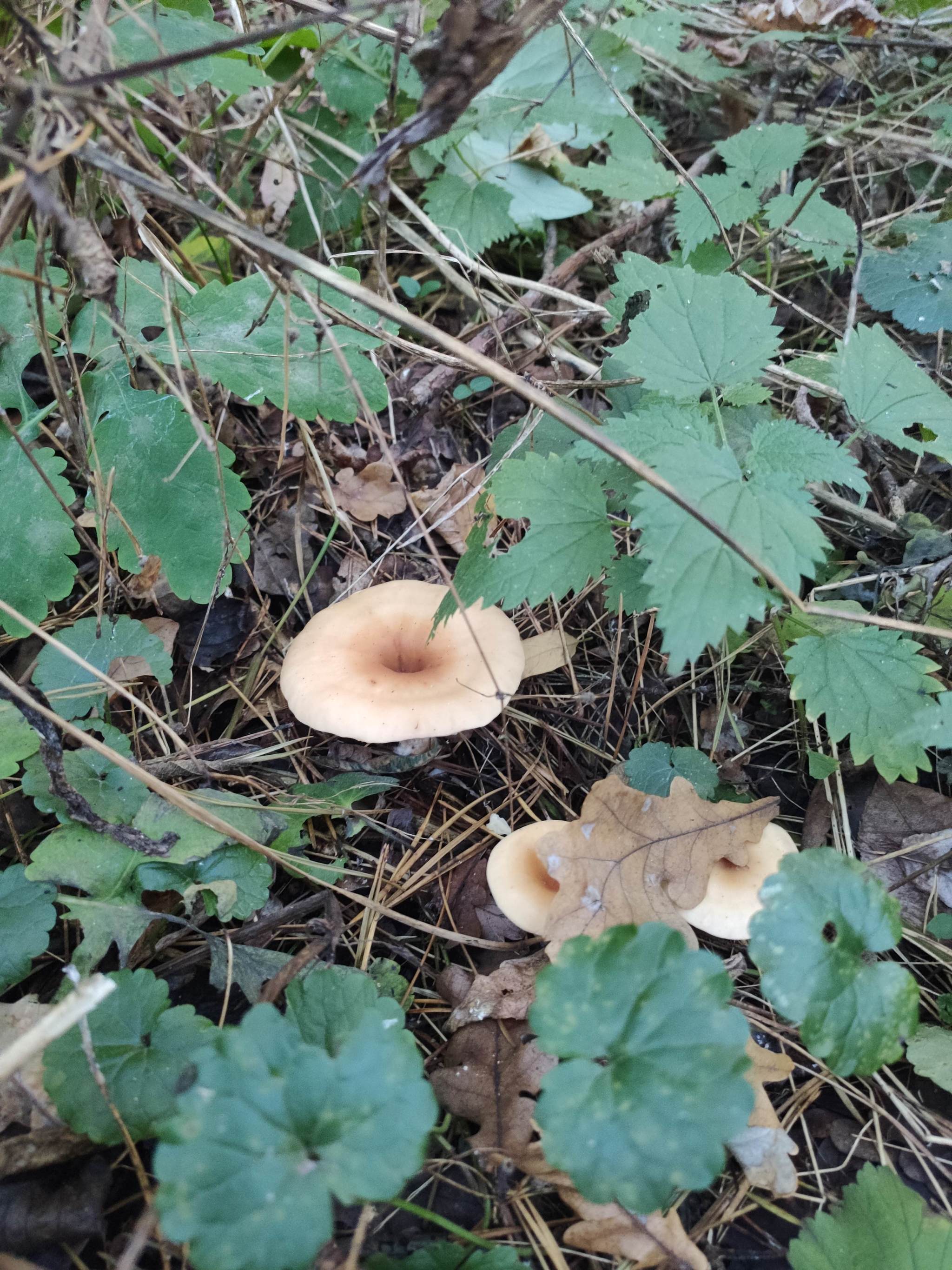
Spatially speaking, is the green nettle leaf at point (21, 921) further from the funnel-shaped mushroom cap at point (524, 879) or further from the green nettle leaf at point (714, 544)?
the green nettle leaf at point (714, 544)

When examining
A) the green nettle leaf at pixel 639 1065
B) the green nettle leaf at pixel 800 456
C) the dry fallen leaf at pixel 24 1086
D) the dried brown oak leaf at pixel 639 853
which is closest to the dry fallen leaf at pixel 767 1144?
the dried brown oak leaf at pixel 639 853

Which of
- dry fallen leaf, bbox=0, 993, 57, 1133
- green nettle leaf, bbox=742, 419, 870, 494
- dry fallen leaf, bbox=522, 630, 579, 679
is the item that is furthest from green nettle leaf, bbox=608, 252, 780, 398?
dry fallen leaf, bbox=0, 993, 57, 1133

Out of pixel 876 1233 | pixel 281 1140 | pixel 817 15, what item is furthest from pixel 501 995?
pixel 817 15

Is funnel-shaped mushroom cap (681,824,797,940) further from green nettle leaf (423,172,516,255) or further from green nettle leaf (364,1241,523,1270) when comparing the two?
green nettle leaf (423,172,516,255)

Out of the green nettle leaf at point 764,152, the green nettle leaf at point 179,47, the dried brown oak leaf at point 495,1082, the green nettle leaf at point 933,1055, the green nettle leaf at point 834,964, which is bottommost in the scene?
the green nettle leaf at point 933,1055

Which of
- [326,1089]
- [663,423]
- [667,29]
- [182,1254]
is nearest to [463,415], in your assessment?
[663,423]

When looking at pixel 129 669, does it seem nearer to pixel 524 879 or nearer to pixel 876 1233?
pixel 524 879
